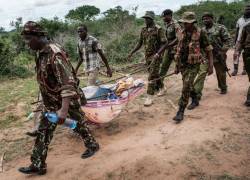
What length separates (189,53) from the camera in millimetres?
6547

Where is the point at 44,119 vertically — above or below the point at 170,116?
above

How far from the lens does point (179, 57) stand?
6.66 metres

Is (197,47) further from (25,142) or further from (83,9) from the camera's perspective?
(83,9)

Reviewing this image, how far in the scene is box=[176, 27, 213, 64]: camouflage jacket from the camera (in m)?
6.49

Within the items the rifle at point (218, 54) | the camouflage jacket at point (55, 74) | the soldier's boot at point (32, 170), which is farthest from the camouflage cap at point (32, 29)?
the rifle at point (218, 54)

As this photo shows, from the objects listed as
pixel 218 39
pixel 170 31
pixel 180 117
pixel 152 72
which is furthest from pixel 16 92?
pixel 180 117

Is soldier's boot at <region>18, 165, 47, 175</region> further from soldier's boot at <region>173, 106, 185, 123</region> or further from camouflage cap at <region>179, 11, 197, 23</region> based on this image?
camouflage cap at <region>179, 11, 197, 23</region>

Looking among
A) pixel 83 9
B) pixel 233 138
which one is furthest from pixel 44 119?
pixel 83 9

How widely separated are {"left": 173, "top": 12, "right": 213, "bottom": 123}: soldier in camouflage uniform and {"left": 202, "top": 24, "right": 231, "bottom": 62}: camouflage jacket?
4.89 ft

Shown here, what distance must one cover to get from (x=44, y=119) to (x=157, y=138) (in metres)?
1.78

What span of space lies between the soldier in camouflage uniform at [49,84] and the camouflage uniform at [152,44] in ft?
9.37

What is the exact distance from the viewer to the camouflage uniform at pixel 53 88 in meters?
4.59

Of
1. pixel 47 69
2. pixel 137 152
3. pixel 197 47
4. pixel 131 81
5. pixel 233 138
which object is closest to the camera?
pixel 47 69

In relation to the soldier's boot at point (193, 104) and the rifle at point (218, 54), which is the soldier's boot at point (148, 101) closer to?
the soldier's boot at point (193, 104)
